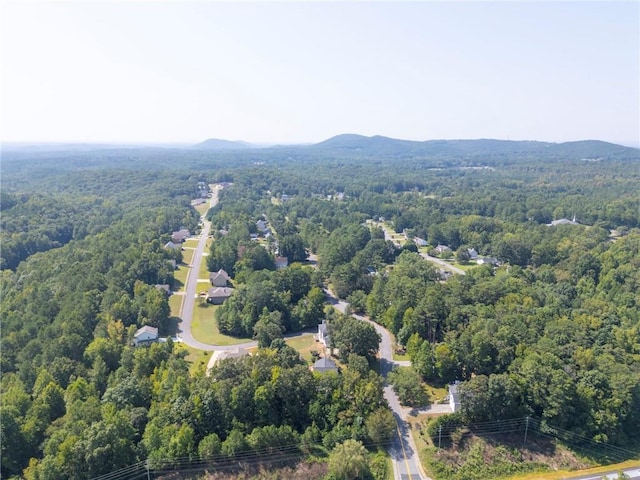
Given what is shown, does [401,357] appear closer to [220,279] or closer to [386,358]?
[386,358]

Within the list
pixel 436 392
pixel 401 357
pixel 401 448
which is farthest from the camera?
pixel 401 357

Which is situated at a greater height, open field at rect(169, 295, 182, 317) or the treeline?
the treeline

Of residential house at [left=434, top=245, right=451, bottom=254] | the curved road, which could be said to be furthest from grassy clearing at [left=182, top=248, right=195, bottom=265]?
residential house at [left=434, top=245, right=451, bottom=254]

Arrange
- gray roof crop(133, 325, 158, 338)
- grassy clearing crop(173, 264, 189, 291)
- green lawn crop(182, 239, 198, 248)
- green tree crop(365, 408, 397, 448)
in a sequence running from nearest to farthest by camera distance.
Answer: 1. green tree crop(365, 408, 397, 448)
2. gray roof crop(133, 325, 158, 338)
3. grassy clearing crop(173, 264, 189, 291)
4. green lawn crop(182, 239, 198, 248)

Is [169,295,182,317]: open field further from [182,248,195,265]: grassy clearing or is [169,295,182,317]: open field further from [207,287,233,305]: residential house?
[182,248,195,265]: grassy clearing

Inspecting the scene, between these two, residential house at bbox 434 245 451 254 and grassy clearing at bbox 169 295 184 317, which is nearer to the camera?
grassy clearing at bbox 169 295 184 317

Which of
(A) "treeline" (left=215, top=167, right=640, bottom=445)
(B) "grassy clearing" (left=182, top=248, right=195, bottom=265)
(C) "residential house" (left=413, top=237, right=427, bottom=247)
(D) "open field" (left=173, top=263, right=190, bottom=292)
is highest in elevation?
(A) "treeline" (left=215, top=167, right=640, bottom=445)

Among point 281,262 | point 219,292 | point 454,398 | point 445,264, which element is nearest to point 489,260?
point 445,264

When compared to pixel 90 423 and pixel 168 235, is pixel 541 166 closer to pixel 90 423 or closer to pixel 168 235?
pixel 168 235

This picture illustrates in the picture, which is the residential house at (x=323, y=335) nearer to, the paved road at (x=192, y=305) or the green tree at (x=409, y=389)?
the paved road at (x=192, y=305)
